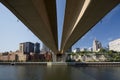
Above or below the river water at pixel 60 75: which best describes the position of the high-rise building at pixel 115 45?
above

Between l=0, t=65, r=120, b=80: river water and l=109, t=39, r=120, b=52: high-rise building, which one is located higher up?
l=109, t=39, r=120, b=52: high-rise building

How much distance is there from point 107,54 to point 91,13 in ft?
371

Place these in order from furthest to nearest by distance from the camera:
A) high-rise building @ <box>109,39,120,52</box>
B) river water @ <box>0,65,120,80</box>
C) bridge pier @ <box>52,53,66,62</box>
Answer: high-rise building @ <box>109,39,120,52</box> < bridge pier @ <box>52,53,66,62</box> < river water @ <box>0,65,120,80</box>

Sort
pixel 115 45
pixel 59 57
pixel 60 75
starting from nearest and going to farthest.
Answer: pixel 60 75 → pixel 59 57 → pixel 115 45

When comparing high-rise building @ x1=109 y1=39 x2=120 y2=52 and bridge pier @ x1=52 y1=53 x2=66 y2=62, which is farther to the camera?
high-rise building @ x1=109 y1=39 x2=120 y2=52

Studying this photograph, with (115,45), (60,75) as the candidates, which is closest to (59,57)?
(60,75)

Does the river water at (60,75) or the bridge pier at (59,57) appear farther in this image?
the bridge pier at (59,57)

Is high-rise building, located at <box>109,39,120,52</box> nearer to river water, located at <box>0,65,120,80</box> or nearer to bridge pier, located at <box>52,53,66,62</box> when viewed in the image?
bridge pier, located at <box>52,53,66,62</box>

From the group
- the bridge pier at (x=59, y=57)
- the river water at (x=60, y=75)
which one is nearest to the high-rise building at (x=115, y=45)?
the bridge pier at (x=59, y=57)

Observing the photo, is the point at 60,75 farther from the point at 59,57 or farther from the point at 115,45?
the point at 115,45

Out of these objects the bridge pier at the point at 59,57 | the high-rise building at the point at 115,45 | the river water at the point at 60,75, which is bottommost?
the river water at the point at 60,75

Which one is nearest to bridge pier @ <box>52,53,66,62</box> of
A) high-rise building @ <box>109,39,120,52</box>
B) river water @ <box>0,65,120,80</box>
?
river water @ <box>0,65,120,80</box>

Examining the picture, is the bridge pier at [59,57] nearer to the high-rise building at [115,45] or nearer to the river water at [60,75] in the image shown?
the river water at [60,75]

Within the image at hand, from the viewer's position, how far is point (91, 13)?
13.1 meters
